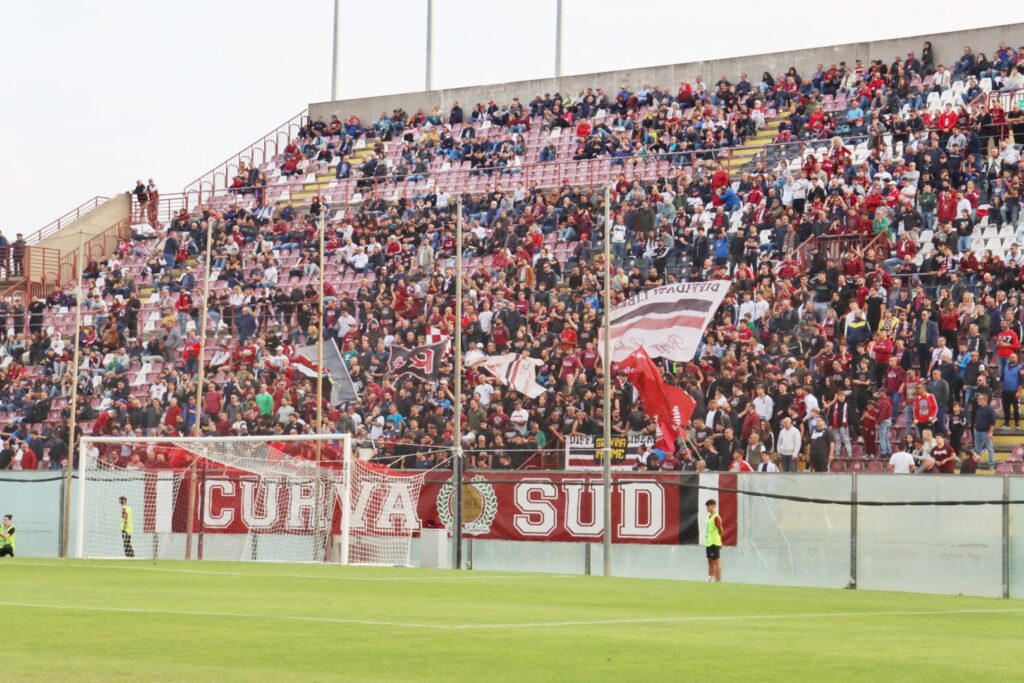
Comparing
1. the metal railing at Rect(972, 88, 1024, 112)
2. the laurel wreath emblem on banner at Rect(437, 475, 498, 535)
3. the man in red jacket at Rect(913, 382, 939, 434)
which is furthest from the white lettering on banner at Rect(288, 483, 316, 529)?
the metal railing at Rect(972, 88, 1024, 112)

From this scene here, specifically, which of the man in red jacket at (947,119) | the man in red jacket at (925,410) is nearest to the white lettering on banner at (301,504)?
the man in red jacket at (925,410)

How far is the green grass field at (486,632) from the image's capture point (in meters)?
12.0

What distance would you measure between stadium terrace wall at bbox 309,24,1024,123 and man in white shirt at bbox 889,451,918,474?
1983 centimetres

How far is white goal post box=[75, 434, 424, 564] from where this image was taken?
31.8m

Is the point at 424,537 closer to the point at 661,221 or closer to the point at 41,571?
the point at 41,571

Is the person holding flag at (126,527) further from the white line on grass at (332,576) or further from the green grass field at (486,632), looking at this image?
the green grass field at (486,632)

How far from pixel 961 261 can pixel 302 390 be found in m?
15.6

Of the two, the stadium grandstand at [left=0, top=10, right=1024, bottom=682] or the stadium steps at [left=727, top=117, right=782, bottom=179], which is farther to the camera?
the stadium steps at [left=727, top=117, right=782, bottom=179]

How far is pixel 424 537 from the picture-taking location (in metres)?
30.5

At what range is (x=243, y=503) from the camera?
33406mm

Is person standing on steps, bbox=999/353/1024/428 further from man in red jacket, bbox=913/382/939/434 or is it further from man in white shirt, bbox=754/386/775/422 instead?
man in white shirt, bbox=754/386/775/422

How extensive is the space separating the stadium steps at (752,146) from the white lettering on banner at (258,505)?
15.6 m

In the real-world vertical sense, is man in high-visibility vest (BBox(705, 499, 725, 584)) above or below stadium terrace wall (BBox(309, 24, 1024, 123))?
below

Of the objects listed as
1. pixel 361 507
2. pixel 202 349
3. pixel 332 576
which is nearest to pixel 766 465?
pixel 361 507
